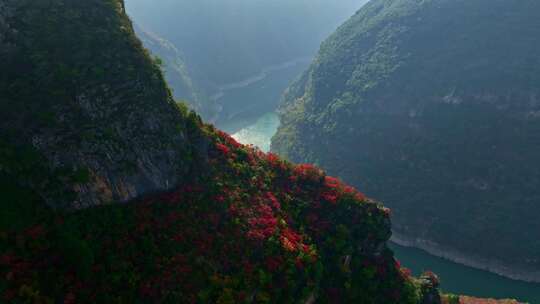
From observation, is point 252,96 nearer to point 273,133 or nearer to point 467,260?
point 273,133

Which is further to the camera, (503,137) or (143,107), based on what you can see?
(503,137)

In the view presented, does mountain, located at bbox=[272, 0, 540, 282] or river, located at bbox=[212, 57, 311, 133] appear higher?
river, located at bbox=[212, 57, 311, 133]

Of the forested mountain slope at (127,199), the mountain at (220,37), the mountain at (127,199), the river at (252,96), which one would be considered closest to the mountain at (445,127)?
the river at (252,96)

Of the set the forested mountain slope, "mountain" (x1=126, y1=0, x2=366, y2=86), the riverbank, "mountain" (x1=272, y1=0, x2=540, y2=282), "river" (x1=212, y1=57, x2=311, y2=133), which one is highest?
"mountain" (x1=126, y1=0, x2=366, y2=86)

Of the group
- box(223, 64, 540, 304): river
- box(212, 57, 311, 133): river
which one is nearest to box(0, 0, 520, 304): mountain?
box(223, 64, 540, 304): river

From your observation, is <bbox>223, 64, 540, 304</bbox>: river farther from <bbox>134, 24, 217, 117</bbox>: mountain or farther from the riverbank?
<bbox>134, 24, 217, 117</bbox>: mountain

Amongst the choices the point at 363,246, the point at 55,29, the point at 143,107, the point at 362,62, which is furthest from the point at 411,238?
the point at 55,29

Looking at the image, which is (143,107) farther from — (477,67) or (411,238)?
(477,67)

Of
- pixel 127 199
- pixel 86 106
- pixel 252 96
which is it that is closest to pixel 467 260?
pixel 127 199
